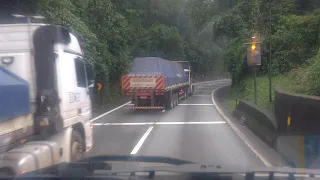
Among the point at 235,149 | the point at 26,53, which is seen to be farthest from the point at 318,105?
the point at 26,53

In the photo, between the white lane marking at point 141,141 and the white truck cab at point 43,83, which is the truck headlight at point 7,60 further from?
the white lane marking at point 141,141

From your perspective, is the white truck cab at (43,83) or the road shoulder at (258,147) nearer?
the white truck cab at (43,83)

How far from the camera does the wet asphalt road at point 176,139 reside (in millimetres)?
10734

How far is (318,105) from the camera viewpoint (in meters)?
8.88

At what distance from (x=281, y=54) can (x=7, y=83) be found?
25.3m

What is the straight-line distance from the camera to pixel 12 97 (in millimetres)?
6223

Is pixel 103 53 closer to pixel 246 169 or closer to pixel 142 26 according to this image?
pixel 142 26

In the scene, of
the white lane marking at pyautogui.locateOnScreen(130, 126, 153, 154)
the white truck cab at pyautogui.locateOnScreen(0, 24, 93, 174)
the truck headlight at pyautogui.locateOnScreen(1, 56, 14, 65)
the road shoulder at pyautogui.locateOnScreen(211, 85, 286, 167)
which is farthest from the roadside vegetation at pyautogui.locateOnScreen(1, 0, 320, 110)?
the truck headlight at pyautogui.locateOnScreen(1, 56, 14, 65)

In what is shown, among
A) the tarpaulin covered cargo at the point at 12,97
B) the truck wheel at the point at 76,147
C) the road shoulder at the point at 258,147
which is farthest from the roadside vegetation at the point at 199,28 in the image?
the tarpaulin covered cargo at the point at 12,97

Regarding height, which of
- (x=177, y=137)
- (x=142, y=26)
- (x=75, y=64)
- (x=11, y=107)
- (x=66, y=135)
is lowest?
(x=177, y=137)

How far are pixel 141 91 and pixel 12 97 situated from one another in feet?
54.8

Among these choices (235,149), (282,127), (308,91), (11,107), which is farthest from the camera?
(308,91)

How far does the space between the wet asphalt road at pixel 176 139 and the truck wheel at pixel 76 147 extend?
2100mm

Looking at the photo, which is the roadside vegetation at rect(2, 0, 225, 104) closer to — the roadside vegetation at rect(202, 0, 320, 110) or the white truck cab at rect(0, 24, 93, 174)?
the roadside vegetation at rect(202, 0, 320, 110)
